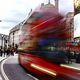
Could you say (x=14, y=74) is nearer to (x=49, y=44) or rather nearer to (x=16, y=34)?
(x=49, y=44)

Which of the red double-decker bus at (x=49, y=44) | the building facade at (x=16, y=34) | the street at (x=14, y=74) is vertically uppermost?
the building facade at (x=16, y=34)

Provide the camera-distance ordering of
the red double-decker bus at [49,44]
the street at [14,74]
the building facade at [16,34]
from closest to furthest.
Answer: the red double-decker bus at [49,44], the street at [14,74], the building facade at [16,34]

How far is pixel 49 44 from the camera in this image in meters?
13.1

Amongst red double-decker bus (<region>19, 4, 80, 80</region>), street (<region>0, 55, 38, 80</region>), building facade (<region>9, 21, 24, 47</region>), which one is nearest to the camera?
red double-decker bus (<region>19, 4, 80, 80</region>)

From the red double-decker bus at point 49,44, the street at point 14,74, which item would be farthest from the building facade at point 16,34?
the red double-decker bus at point 49,44

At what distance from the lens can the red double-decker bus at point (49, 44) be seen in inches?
450

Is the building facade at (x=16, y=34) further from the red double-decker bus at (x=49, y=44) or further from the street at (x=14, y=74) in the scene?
the red double-decker bus at (x=49, y=44)

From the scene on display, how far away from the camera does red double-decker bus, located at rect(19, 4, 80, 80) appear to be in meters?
11.4

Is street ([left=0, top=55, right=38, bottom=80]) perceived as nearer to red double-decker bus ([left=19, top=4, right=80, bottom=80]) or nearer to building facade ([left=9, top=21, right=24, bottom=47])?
building facade ([left=9, top=21, right=24, bottom=47])

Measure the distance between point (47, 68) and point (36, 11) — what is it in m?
3.99

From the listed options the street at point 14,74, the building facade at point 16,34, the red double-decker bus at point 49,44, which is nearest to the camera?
the red double-decker bus at point 49,44

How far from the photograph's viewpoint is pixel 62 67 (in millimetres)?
11047

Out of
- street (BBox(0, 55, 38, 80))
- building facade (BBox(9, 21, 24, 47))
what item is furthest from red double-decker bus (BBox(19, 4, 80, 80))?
building facade (BBox(9, 21, 24, 47))

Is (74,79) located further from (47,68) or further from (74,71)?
(47,68)
